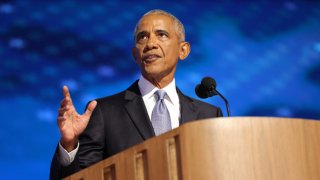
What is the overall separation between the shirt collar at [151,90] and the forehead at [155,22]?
18 centimetres

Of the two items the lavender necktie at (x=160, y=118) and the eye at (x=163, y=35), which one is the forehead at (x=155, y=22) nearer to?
→ the eye at (x=163, y=35)

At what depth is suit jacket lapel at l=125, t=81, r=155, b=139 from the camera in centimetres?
207

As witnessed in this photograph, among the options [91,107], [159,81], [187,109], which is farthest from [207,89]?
[91,107]

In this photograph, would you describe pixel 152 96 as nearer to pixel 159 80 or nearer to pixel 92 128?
pixel 159 80

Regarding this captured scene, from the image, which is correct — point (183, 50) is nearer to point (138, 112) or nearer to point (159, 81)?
point (159, 81)

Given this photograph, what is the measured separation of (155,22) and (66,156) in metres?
0.73

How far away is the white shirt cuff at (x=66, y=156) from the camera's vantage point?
1.75 m

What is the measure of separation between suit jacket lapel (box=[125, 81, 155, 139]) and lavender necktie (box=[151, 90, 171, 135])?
28mm

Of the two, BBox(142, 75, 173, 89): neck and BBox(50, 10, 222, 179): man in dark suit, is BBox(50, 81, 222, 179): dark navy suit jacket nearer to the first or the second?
BBox(50, 10, 222, 179): man in dark suit

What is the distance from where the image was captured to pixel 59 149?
69.3 inches

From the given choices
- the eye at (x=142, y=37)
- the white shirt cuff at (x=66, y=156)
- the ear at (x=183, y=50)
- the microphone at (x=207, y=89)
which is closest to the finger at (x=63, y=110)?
the white shirt cuff at (x=66, y=156)

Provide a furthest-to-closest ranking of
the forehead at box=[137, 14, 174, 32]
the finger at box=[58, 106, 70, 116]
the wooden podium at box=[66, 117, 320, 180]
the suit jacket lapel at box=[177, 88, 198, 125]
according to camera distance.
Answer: the forehead at box=[137, 14, 174, 32] → the suit jacket lapel at box=[177, 88, 198, 125] → the finger at box=[58, 106, 70, 116] → the wooden podium at box=[66, 117, 320, 180]

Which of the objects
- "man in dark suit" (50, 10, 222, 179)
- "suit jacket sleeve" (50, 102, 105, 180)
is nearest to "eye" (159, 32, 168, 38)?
"man in dark suit" (50, 10, 222, 179)

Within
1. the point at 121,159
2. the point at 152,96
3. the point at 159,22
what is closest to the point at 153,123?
the point at 152,96
